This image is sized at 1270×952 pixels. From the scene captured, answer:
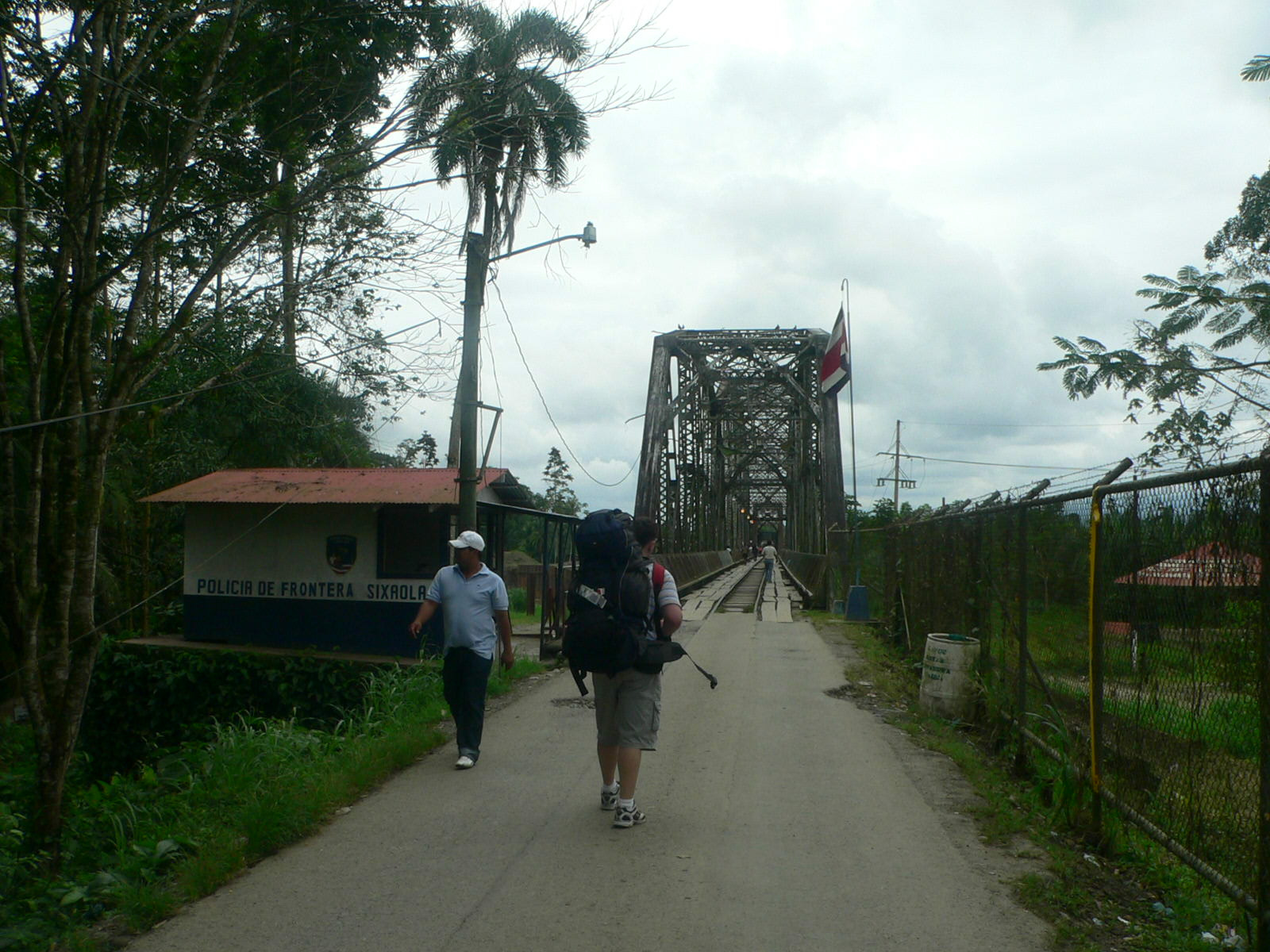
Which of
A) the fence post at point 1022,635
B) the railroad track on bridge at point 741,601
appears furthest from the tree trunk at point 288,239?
the railroad track on bridge at point 741,601

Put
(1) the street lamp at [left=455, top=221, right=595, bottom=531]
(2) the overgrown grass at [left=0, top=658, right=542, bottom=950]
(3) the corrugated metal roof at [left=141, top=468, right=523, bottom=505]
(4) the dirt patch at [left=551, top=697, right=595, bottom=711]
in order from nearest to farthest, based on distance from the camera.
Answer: (2) the overgrown grass at [left=0, top=658, right=542, bottom=950], (4) the dirt patch at [left=551, top=697, right=595, bottom=711], (1) the street lamp at [left=455, top=221, right=595, bottom=531], (3) the corrugated metal roof at [left=141, top=468, right=523, bottom=505]

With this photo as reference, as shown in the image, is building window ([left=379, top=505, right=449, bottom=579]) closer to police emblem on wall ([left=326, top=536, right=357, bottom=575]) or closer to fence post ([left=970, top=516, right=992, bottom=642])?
police emblem on wall ([left=326, top=536, right=357, bottom=575])

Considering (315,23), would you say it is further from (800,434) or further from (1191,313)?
(800,434)

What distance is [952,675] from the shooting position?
25.3ft

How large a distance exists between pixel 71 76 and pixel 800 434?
48.0 metres

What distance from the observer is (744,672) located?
1052cm

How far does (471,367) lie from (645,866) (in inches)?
262

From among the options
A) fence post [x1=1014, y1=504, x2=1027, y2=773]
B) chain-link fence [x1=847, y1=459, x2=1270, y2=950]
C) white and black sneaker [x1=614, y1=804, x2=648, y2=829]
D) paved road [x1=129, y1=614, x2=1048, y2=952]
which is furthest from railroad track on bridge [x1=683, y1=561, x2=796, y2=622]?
white and black sneaker [x1=614, y1=804, x2=648, y2=829]

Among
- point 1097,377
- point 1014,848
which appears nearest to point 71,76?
point 1014,848

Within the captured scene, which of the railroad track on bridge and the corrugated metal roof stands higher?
the corrugated metal roof

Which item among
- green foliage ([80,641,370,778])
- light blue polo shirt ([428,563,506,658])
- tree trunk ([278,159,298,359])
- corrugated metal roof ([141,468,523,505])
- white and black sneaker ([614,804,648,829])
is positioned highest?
tree trunk ([278,159,298,359])

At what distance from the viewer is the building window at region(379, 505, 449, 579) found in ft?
47.5

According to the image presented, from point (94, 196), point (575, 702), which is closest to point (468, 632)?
point (575, 702)

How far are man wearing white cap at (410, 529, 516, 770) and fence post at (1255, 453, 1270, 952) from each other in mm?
4089
